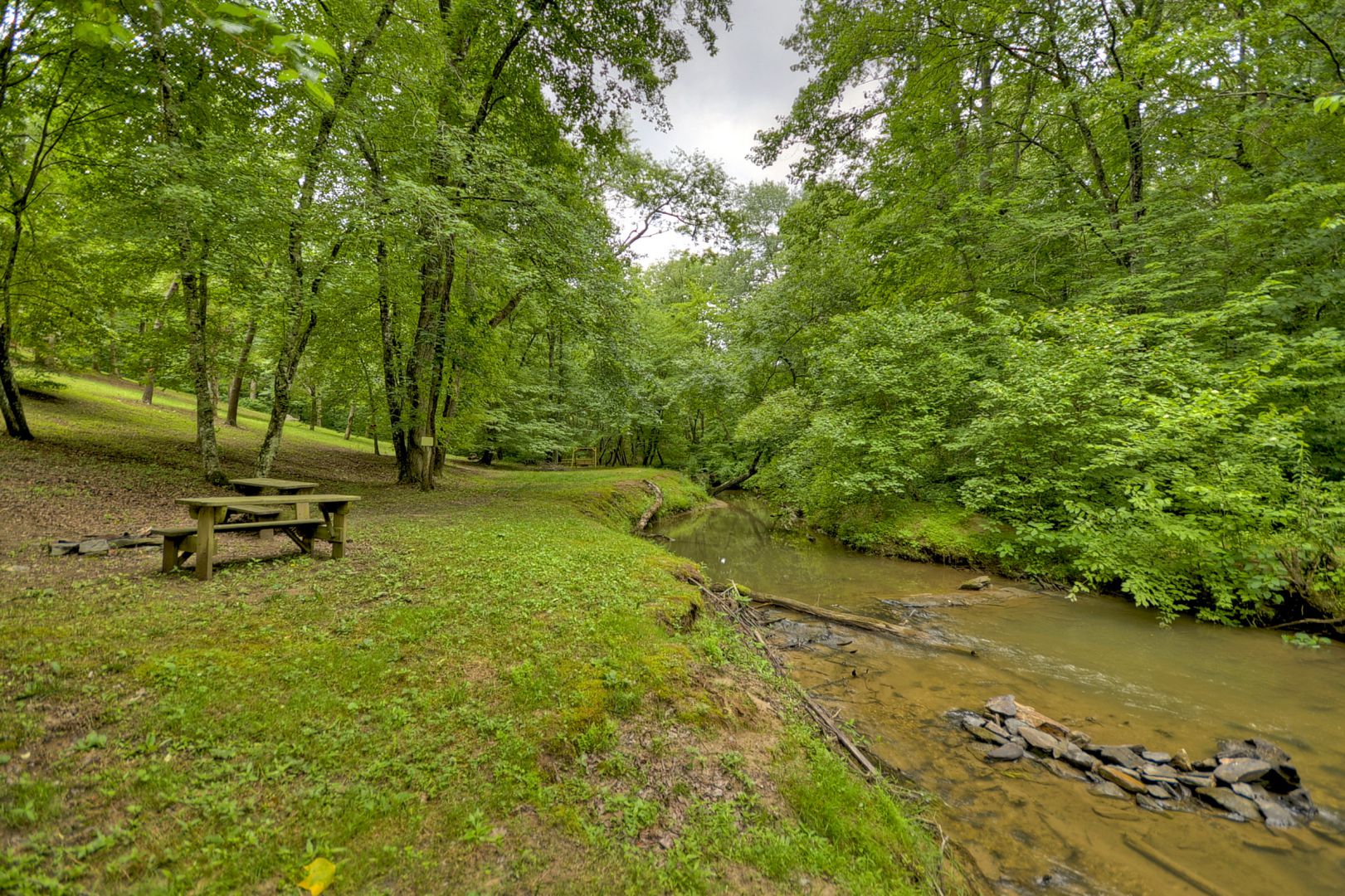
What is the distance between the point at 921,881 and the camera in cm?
274

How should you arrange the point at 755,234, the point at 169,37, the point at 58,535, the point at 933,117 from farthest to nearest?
the point at 755,234 < the point at 933,117 < the point at 169,37 < the point at 58,535

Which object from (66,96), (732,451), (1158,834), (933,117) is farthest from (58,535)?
(732,451)

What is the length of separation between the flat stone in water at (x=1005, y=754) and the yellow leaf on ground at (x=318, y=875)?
16.2 ft

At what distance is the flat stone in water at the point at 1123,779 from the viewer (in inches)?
156

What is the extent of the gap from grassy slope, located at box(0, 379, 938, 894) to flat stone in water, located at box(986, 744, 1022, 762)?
176cm

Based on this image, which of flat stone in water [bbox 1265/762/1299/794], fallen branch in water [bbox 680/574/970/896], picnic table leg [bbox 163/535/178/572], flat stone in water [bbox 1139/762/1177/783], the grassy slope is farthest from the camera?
picnic table leg [bbox 163/535/178/572]

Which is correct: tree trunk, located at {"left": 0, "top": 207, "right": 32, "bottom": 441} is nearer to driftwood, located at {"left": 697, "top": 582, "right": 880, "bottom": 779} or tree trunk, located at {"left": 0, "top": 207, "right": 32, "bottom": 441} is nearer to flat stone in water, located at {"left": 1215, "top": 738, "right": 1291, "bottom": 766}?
driftwood, located at {"left": 697, "top": 582, "right": 880, "bottom": 779}

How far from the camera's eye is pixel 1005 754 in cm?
436

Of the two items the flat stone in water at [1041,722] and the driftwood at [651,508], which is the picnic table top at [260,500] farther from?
the driftwood at [651,508]

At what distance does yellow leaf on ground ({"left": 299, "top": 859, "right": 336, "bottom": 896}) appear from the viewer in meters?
1.96

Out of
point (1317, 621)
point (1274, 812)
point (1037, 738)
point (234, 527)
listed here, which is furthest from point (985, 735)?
point (234, 527)

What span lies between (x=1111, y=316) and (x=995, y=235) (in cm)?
411

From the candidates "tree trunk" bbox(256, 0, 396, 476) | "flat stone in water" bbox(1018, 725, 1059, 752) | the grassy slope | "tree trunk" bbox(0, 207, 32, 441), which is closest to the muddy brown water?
"flat stone in water" bbox(1018, 725, 1059, 752)

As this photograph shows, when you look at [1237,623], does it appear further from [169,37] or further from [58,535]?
[169,37]
